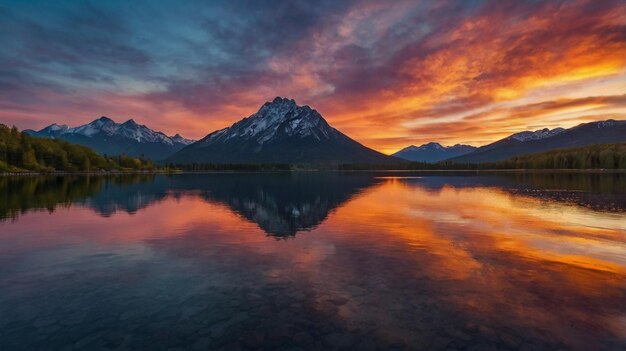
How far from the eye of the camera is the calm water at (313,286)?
15.2m

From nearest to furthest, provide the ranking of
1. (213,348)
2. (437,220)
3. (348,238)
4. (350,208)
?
(213,348)
(348,238)
(437,220)
(350,208)

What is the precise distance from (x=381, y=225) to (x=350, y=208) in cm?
1754

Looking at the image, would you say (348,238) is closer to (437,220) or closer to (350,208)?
(437,220)

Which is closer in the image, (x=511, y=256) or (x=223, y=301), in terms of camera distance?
(x=223, y=301)

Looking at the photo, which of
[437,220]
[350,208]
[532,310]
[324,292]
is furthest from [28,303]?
[350,208]

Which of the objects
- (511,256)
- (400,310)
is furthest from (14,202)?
(511,256)

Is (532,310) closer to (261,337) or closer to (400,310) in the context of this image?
(400,310)

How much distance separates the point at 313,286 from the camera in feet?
70.7


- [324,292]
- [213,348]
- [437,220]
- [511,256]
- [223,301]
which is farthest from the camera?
[437,220]

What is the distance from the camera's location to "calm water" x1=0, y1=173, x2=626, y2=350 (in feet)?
49.8

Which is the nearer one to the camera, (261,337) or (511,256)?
(261,337)

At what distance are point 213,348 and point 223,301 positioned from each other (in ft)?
Result: 16.6

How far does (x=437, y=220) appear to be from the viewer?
48375 millimetres

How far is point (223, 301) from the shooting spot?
19094 mm
